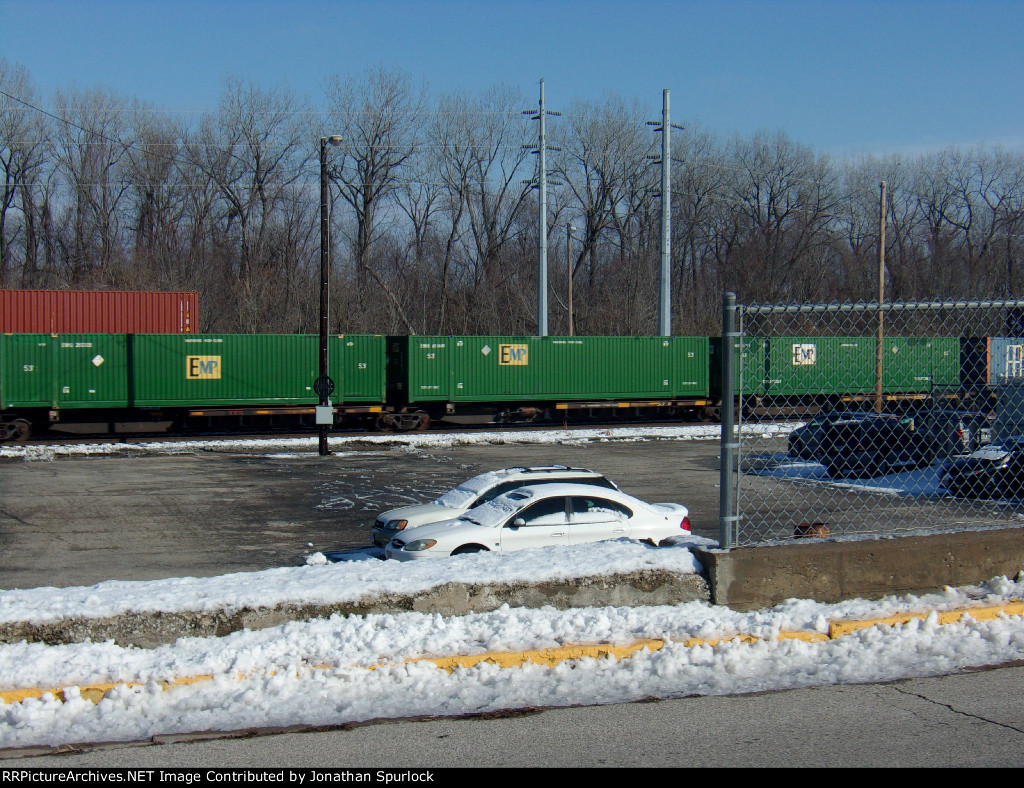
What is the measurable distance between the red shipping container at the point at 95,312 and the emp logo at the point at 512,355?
A: 35.1 ft

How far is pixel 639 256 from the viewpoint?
5769 cm

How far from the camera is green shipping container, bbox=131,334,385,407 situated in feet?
89.7

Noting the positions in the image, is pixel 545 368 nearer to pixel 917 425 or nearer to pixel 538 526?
pixel 538 526

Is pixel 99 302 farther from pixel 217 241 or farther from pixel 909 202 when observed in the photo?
pixel 909 202

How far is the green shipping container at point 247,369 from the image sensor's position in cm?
2733

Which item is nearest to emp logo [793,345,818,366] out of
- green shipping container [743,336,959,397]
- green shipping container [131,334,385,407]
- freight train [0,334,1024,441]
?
green shipping container [743,336,959,397]

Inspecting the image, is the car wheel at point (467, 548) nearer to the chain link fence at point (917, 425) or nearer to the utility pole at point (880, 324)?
the chain link fence at point (917, 425)

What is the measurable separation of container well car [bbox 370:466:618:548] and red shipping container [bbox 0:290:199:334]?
883 inches

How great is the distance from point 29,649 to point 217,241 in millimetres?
51409

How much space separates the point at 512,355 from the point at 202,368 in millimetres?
9932

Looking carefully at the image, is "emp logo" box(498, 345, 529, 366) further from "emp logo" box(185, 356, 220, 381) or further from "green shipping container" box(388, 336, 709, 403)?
"emp logo" box(185, 356, 220, 381)

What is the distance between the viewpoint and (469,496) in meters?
12.2

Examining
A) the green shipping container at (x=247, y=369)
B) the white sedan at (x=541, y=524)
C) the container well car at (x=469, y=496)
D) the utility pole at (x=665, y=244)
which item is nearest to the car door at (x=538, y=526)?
the white sedan at (x=541, y=524)

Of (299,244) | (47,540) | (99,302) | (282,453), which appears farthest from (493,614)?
(299,244)
